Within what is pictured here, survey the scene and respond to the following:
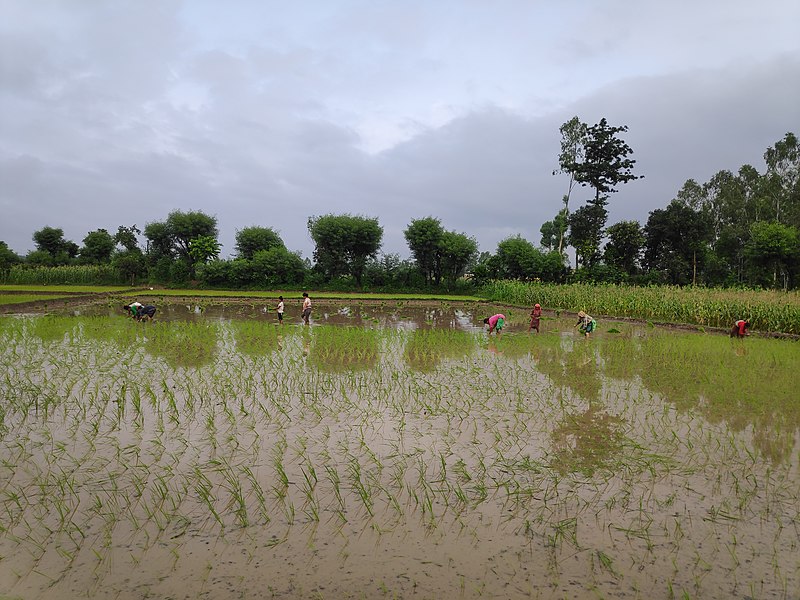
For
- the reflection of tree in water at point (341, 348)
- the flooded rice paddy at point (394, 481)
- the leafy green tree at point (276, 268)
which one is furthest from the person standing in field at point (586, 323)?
the leafy green tree at point (276, 268)

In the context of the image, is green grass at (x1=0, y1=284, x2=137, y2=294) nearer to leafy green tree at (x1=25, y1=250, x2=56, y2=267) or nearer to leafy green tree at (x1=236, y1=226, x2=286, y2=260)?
leafy green tree at (x1=236, y1=226, x2=286, y2=260)

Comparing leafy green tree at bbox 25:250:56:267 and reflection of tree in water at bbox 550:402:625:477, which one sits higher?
leafy green tree at bbox 25:250:56:267

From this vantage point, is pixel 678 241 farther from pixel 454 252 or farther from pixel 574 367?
pixel 574 367

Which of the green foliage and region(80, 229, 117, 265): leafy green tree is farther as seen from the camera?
region(80, 229, 117, 265): leafy green tree

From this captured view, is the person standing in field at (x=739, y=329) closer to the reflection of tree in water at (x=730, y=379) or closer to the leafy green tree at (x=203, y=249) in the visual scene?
the reflection of tree in water at (x=730, y=379)

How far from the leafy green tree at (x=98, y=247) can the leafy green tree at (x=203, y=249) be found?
1633 centimetres

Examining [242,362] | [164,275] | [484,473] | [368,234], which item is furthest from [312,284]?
[484,473]

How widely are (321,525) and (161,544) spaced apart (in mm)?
1136

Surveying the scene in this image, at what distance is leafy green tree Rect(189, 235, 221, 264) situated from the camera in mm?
42812

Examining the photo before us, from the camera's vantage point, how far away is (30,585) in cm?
308

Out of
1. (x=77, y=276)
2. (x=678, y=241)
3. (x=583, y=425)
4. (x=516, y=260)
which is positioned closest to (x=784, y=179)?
(x=678, y=241)

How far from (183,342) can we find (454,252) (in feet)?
92.7

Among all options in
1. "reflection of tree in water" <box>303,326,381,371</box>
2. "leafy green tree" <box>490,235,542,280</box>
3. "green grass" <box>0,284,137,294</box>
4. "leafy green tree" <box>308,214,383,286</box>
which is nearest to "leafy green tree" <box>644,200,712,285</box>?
"leafy green tree" <box>490,235,542,280</box>

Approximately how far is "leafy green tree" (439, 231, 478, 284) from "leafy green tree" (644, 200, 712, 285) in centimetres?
1405
